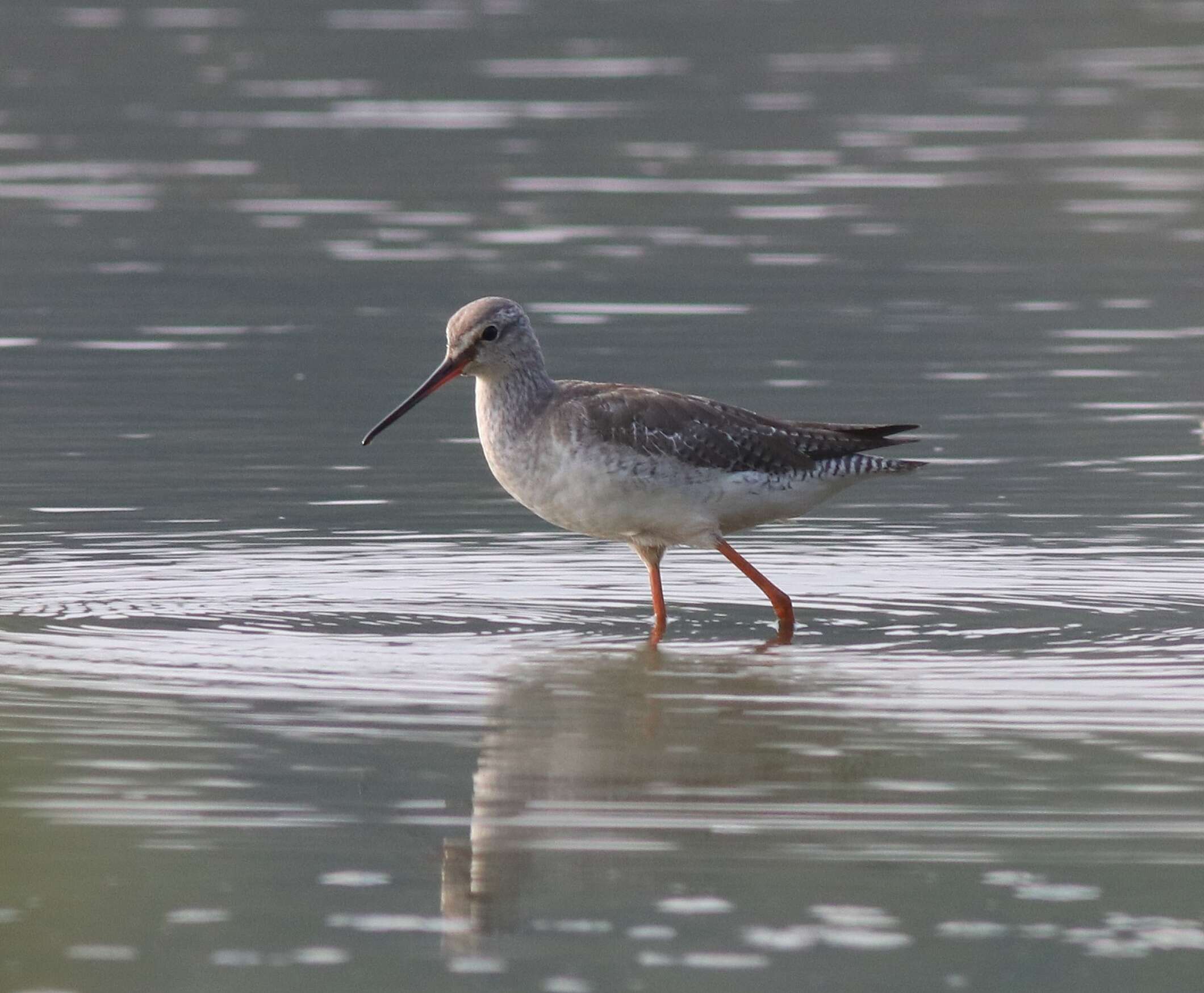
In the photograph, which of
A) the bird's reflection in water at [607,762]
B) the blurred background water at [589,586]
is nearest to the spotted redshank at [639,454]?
the blurred background water at [589,586]

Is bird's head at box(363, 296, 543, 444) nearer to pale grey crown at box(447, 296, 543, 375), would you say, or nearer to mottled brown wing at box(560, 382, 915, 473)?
pale grey crown at box(447, 296, 543, 375)

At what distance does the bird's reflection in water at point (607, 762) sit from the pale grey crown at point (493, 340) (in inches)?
61.3

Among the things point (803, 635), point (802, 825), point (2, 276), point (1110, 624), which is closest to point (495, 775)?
point (802, 825)

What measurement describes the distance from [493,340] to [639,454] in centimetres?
98

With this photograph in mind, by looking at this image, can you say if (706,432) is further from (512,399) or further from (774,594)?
(512,399)

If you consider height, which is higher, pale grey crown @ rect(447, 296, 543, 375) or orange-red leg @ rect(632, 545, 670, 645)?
pale grey crown @ rect(447, 296, 543, 375)

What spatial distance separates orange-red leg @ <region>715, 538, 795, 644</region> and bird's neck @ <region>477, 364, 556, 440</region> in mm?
1111

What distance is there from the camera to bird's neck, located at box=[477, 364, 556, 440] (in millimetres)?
12445

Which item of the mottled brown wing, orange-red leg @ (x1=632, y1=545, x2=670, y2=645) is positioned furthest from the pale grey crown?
orange-red leg @ (x1=632, y1=545, x2=670, y2=645)

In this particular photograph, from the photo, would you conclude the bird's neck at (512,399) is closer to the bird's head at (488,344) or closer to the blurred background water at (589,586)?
the bird's head at (488,344)

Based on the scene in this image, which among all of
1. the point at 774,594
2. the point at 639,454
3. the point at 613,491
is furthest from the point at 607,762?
the point at 774,594

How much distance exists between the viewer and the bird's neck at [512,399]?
12.4 meters

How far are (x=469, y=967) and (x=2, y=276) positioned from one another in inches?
702

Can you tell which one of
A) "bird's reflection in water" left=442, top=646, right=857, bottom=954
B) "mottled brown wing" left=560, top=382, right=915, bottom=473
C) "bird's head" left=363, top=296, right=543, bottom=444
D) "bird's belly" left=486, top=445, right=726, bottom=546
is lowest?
"bird's reflection in water" left=442, top=646, right=857, bottom=954
